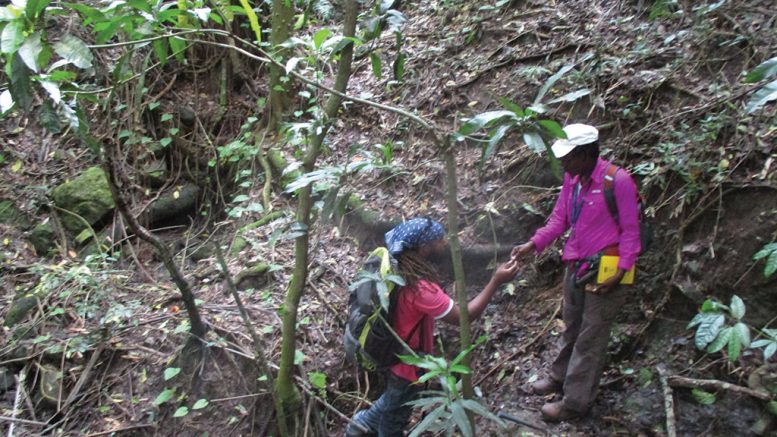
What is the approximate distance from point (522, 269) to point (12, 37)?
3.76 meters

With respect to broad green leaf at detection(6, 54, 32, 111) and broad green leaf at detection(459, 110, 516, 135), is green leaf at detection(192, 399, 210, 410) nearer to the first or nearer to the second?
broad green leaf at detection(6, 54, 32, 111)

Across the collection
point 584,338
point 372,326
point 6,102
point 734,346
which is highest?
point 6,102

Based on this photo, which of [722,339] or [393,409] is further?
[393,409]

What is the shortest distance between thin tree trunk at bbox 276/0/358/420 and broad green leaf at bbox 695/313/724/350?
6.55 ft

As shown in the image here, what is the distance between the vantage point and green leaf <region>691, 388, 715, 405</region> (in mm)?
3166

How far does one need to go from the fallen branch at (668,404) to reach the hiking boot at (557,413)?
1.67 feet

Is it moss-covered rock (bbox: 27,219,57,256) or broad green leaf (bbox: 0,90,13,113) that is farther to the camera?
moss-covered rock (bbox: 27,219,57,256)

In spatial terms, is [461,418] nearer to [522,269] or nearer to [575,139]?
[575,139]

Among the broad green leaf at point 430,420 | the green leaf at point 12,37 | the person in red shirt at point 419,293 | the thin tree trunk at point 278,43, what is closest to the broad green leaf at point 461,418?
the broad green leaf at point 430,420

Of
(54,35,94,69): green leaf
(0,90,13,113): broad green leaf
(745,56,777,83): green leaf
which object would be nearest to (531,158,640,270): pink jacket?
(745,56,777,83): green leaf

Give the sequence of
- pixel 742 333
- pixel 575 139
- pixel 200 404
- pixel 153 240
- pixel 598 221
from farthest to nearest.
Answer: pixel 200 404
pixel 153 240
pixel 598 221
pixel 575 139
pixel 742 333

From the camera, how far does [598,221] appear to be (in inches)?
121

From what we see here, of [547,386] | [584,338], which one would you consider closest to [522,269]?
[547,386]

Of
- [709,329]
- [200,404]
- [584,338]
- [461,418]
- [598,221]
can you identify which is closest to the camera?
[461,418]
